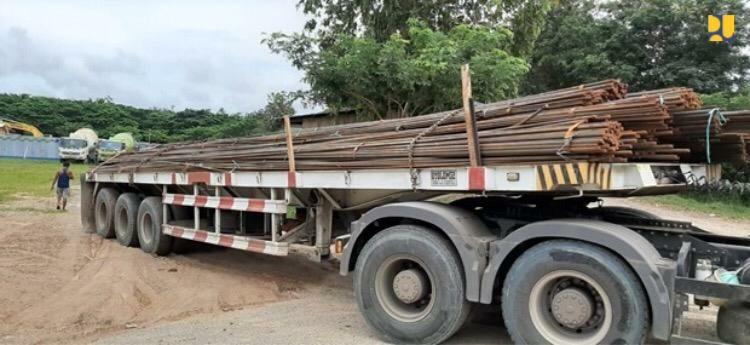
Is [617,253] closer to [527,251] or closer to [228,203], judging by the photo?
[527,251]

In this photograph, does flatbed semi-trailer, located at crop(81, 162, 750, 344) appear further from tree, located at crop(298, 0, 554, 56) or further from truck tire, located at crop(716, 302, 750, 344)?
tree, located at crop(298, 0, 554, 56)

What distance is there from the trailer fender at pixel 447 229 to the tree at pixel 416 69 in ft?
29.5

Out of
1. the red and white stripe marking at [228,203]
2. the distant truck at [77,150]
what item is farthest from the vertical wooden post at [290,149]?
the distant truck at [77,150]

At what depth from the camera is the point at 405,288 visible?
4.51 m

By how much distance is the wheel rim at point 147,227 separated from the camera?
891 cm

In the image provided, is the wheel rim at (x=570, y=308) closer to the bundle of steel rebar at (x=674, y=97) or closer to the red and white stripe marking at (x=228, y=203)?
the bundle of steel rebar at (x=674, y=97)

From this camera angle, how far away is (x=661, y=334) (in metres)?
3.48

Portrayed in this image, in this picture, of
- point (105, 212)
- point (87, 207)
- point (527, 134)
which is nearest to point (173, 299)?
point (527, 134)

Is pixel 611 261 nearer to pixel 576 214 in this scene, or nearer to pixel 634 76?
pixel 576 214

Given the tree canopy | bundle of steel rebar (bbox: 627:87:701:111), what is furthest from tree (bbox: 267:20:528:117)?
the tree canopy

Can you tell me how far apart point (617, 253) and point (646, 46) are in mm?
22489

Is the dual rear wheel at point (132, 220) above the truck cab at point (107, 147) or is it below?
below

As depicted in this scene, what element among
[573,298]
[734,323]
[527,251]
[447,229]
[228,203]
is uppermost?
[228,203]

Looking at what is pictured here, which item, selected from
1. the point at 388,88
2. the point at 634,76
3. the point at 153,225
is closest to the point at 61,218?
the point at 153,225
